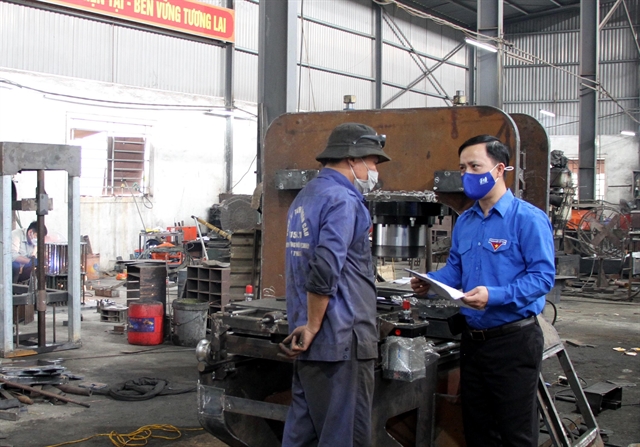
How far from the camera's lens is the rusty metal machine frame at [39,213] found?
5.65 meters

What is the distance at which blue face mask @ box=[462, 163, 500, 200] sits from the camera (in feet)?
8.78

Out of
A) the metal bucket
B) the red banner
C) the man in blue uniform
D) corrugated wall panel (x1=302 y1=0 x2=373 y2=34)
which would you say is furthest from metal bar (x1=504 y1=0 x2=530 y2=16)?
the man in blue uniform

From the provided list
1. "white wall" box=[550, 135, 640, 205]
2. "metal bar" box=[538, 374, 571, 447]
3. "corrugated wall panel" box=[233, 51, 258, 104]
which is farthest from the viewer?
"white wall" box=[550, 135, 640, 205]

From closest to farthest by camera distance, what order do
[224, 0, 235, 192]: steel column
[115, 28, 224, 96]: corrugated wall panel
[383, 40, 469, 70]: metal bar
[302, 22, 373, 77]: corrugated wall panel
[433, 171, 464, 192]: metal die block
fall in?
[433, 171, 464, 192]: metal die block, [115, 28, 224, 96]: corrugated wall panel, [224, 0, 235, 192]: steel column, [302, 22, 373, 77]: corrugated wall panel, [383, 40, 469, 70]: metal bar

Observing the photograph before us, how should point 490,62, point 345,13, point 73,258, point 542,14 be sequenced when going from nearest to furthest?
point 73,258 → point 490,62 → point 345,13 → point 542,14

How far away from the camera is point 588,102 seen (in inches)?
555

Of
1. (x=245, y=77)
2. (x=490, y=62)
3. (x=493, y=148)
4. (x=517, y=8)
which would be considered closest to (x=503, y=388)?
(x=493, y=148)

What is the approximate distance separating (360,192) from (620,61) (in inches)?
869

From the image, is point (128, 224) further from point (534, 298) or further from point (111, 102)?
point (534, 298)

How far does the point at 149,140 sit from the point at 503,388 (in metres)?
11.3

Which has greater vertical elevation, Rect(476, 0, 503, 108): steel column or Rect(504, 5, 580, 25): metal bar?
Rect(504, 5, 580, 25): metal bar

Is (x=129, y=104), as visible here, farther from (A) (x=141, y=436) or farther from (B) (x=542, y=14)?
A: (B) (x=542, y=14)

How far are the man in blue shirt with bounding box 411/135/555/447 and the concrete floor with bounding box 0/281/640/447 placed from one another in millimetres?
1656

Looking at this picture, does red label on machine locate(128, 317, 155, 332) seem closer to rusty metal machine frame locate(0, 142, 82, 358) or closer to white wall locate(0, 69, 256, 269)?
rusty metal machine frame locate(0, 142, 82, 358)
